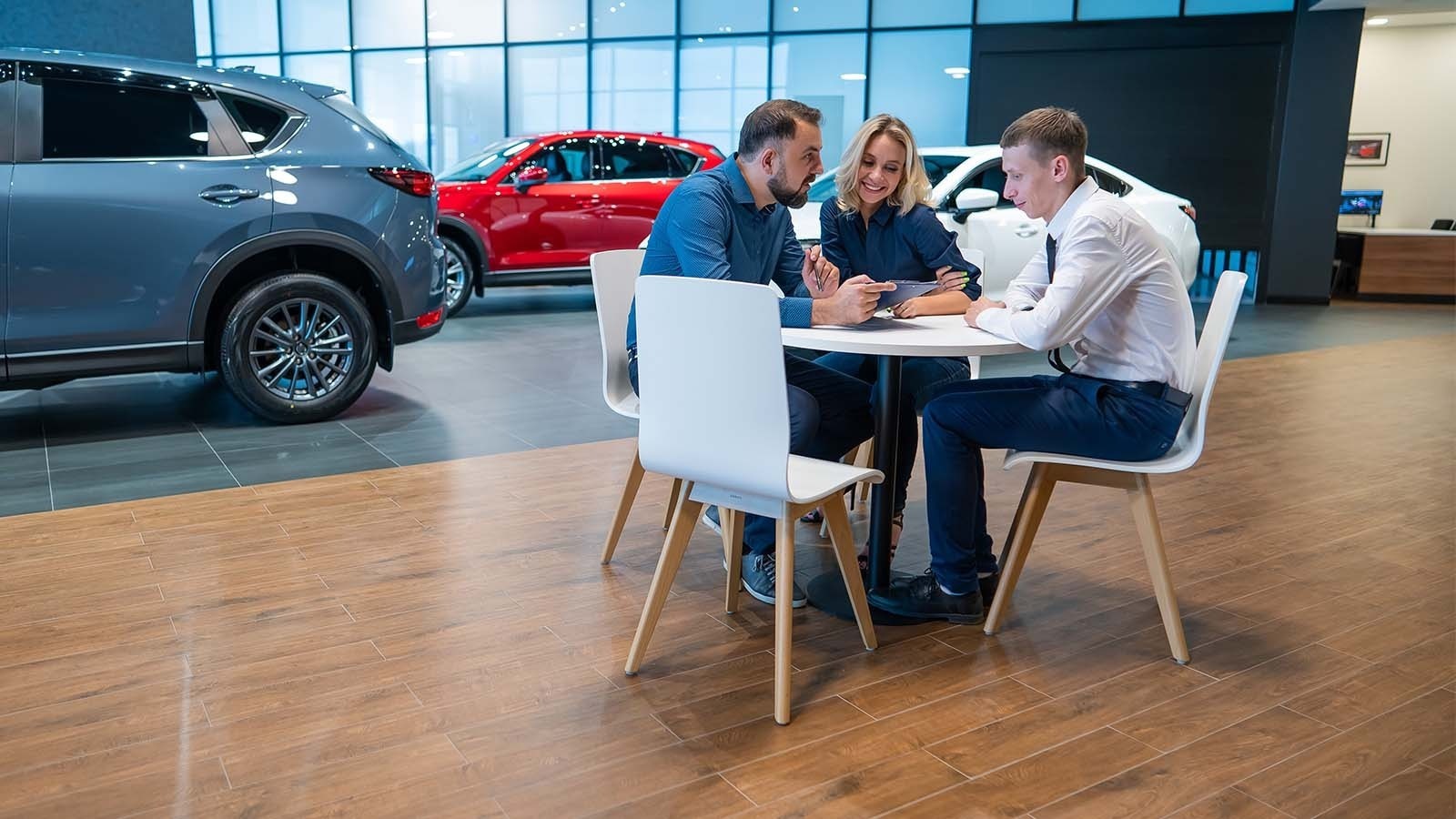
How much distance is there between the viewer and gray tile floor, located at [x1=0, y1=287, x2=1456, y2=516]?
14.0ft

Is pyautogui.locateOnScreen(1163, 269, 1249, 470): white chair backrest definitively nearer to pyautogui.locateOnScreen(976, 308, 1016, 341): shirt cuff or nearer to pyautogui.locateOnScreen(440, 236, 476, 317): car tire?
pyautogui.locateOnScreen(976, 308, 1016, 341): shirt cuff

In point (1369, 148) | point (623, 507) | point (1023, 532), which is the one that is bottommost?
point (623, 507)

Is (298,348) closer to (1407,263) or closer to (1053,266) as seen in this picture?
(1053,266)

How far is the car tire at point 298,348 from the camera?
4844 millimetres

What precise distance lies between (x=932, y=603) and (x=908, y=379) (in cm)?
81

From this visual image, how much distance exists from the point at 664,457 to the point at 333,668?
94 centimetres

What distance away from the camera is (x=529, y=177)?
28.7 ft

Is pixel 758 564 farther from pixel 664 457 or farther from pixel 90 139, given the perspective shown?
pixel 90 139

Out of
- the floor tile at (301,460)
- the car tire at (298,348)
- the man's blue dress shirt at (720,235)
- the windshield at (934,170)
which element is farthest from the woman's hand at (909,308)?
the windshield at (934,170)

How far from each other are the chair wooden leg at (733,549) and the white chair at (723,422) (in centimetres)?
19

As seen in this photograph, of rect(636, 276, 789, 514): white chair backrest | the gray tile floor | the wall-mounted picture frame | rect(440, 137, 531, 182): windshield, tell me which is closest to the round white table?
rect(636, 276, 789, 514): white chair backrest

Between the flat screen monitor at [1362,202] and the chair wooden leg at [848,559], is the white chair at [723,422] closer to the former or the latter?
the chair wooden leg at [848,559]

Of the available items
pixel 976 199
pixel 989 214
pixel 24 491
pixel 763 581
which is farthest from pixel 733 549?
pixel 989 214

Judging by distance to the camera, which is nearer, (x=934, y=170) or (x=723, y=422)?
(x=723, y=422)
